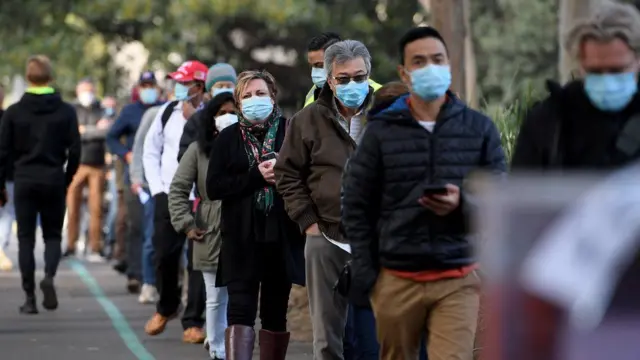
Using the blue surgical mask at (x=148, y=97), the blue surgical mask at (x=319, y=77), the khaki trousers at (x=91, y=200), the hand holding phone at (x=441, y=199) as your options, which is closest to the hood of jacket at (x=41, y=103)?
the blue surgical mask at (x=148, y=97)

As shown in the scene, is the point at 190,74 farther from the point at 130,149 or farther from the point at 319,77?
the point at 130,149

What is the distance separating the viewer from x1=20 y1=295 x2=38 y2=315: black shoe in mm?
15367

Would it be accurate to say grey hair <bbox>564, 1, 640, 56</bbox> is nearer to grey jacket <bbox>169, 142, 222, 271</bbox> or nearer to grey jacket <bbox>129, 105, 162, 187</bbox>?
grey jacket <bbox>169, 142, 222, 271</bbox>

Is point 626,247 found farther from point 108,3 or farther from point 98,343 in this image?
point 108,3

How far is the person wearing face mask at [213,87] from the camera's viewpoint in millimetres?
12500

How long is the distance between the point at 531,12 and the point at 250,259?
120 feet

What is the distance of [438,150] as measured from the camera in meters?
7.23

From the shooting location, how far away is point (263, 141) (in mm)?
10156

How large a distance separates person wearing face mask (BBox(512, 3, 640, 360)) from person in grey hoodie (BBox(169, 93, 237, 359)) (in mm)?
5205

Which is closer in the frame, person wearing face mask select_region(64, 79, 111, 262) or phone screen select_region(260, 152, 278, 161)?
phone screen select_region(260, 152, 278, 161)

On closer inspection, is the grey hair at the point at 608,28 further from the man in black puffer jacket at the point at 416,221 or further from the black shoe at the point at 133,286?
the black shoe at the point at 133,286

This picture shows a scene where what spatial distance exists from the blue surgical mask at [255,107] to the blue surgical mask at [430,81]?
281 centimetres

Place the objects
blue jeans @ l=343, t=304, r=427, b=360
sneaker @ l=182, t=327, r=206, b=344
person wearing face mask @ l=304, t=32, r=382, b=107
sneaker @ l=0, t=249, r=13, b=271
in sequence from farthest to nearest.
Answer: sneaker @ l=0, t=249, r=13, b=271
sneaker @ l=182, t=327, r=206, b=344
person wearing face mask @ l=304, t=32, r=382, b=107
blue jeans @ l=343, t=304, r=427, b=360

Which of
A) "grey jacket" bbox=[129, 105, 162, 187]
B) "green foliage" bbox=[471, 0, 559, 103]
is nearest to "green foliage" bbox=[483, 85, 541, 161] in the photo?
"grey jacket" bbox=[129, 105, 162, 187]
